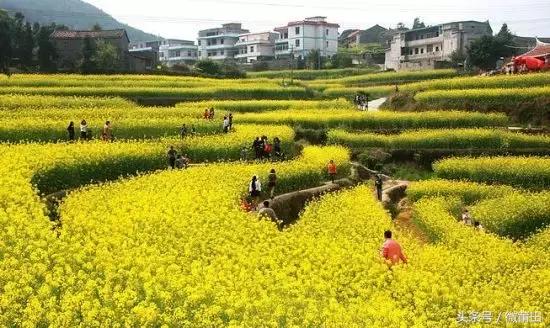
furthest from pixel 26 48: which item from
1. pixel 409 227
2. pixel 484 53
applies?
pixel 409 227

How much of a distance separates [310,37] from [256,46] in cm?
1045

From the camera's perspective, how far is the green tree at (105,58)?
5678cm

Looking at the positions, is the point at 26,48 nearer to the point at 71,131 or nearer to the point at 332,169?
the point at 71,131

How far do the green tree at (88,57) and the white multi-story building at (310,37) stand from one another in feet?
142

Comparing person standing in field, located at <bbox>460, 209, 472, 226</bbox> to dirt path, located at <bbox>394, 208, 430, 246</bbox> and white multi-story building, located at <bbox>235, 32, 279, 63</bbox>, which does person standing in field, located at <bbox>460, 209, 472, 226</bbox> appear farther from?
white multi-story building, located at <bbox>235, 32, 279, 63</bbox>

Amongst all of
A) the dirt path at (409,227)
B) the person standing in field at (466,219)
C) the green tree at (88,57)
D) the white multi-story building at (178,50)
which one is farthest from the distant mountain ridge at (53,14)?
the person standing in field at (466,219)

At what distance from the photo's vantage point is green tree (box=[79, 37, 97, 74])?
54.4m

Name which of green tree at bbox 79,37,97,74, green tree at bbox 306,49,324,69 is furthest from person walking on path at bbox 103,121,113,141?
green tree at bbox 306,49,324,69

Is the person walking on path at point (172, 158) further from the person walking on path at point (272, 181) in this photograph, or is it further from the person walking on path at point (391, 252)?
the person walking on path at point (391, 252)

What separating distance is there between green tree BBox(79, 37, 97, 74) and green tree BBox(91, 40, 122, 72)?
275mm

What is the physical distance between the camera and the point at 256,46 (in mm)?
106000

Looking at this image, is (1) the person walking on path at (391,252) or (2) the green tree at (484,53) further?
(2) the green tree at (484,53)

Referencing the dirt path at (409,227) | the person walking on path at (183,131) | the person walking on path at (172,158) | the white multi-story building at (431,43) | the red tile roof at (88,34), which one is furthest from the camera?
the white multi-story building at (431,43)

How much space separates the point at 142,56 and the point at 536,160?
49.6 metres
